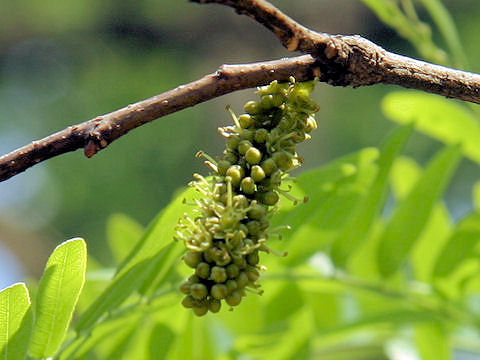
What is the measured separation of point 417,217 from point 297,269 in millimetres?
212

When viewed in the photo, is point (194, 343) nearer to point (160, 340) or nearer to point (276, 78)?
point (160, 340)

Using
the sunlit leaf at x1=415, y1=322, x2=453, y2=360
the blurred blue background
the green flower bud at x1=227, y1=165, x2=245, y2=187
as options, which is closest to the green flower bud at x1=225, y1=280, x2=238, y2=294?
the green flower bud at x1=227, y1=165, x2=245, y2=187

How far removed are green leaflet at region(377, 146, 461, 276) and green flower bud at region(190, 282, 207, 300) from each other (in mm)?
514

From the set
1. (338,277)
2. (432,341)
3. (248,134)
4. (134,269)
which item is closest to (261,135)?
(248,134)

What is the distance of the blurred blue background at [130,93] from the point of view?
5.38 m

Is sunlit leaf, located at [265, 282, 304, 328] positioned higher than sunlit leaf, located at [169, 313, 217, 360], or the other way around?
sunlit leaf, located at [265, 282, 304, 328]

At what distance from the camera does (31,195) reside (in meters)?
5.81

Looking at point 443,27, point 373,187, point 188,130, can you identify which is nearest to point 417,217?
point 373,187

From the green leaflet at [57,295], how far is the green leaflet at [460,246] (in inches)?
26.8

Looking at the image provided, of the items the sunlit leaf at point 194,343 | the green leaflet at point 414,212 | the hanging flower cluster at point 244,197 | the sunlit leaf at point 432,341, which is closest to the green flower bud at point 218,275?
the hanging flower cluster at point 244,197

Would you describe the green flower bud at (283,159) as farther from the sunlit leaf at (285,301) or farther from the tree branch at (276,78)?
the sunlit leaf at (285,301)

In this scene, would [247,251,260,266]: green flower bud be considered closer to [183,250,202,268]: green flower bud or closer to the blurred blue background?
[183,250,202,268]: green flower bud

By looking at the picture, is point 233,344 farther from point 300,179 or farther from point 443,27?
point 443,27

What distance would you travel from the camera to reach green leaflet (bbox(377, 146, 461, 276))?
1.10 metres
